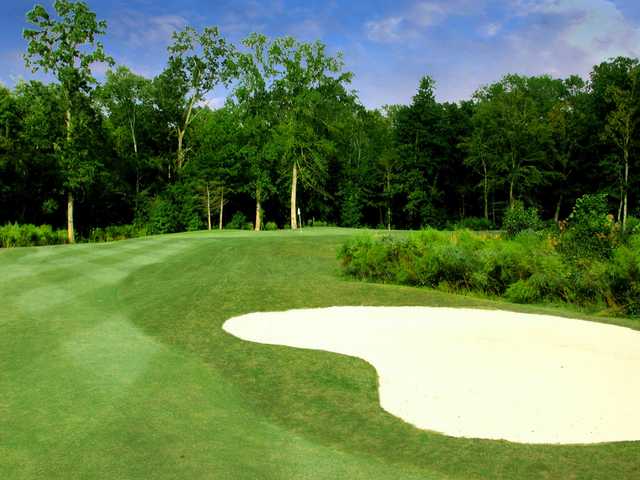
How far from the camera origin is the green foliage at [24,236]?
25.6 meters

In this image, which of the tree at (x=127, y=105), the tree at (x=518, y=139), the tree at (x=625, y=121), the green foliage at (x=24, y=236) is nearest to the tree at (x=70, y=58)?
the green foliage at (x=24, y=236)

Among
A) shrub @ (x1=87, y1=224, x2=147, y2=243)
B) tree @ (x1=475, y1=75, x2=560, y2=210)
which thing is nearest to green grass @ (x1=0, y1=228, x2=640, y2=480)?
shrub @ (x1=87, y1=224, x2=147, y2=243)

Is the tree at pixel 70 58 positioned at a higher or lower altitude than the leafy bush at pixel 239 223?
higher

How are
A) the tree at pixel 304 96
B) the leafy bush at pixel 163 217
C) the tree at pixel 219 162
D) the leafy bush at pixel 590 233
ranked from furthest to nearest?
the tree at pixel 219 162
the leafy bush at pixel 163 217
the tree at pixel 304 96
the leafy bush at pixel 590 233

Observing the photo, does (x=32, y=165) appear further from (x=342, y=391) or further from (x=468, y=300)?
(x=342, y=391)

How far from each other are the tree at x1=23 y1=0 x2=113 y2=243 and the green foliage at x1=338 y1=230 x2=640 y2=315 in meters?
26.7

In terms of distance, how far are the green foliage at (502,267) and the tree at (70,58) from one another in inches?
1053

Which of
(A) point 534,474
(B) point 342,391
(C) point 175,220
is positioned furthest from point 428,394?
(C) point 175,220

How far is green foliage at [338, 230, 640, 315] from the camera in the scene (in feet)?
37.9

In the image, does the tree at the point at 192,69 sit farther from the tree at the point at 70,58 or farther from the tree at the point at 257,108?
the tree at the point at 70,58

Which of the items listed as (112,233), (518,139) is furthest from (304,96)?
(518,139)

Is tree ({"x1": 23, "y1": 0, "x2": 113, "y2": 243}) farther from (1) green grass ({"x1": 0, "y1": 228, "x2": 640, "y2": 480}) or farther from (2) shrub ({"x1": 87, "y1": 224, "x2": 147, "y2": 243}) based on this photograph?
(1) green grass ({"x1": 0, "y1": 228, "x2": 640, "y2": 480})

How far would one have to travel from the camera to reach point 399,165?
5300 cm

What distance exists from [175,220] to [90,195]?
7262mm
